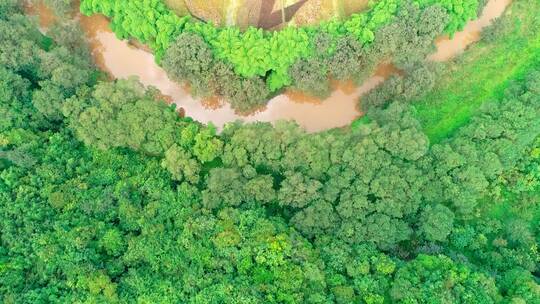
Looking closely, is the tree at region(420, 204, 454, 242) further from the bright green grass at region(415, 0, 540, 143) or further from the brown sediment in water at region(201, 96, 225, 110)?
the brown sediment in water at region(201, 96, 225, 110)

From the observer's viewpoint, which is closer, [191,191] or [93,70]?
[191,191]

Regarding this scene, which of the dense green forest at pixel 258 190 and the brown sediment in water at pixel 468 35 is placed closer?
the dense green forest at pixel 258 190

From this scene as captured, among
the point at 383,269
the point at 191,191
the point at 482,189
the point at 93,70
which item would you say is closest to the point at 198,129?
the point at 191,191

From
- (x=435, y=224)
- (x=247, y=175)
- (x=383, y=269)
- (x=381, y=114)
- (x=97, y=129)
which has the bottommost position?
(x=383, y=269)

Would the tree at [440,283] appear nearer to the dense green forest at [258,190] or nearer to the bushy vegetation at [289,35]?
the dense green forest at [258,190]

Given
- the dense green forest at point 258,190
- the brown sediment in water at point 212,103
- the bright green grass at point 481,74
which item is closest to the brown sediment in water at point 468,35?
the bright green grass at point 481,74

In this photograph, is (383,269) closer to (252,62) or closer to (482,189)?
(482,189)
